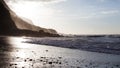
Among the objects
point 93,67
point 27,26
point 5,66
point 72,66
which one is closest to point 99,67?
point 93,67

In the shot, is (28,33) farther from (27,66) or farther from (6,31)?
(27,66)

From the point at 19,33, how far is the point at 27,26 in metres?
48.2

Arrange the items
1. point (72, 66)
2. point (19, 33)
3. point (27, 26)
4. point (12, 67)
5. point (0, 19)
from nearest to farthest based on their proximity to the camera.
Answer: point (12, 67), point (72, 66), point (0, 19), point (19, 33), point (27, 26)

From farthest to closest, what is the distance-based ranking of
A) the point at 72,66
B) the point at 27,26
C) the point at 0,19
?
the point at 27,26 < the point at 0,19 < the point at 72,66

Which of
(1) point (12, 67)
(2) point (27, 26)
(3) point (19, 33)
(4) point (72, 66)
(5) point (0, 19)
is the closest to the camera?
(1) point (12, 67)

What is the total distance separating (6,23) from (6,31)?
3.65m

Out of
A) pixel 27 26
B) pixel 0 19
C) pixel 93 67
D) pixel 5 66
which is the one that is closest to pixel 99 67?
pixel 93 67

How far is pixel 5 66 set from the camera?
1966cm

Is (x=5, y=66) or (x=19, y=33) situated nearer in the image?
(x=5, y=66)

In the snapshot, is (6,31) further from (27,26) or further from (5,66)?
(5,66)

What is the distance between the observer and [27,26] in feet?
587

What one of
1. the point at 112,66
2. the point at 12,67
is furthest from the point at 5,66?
the point at 112,66

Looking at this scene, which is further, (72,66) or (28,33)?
(28,33)

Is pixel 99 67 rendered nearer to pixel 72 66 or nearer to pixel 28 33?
pixel 72 66
